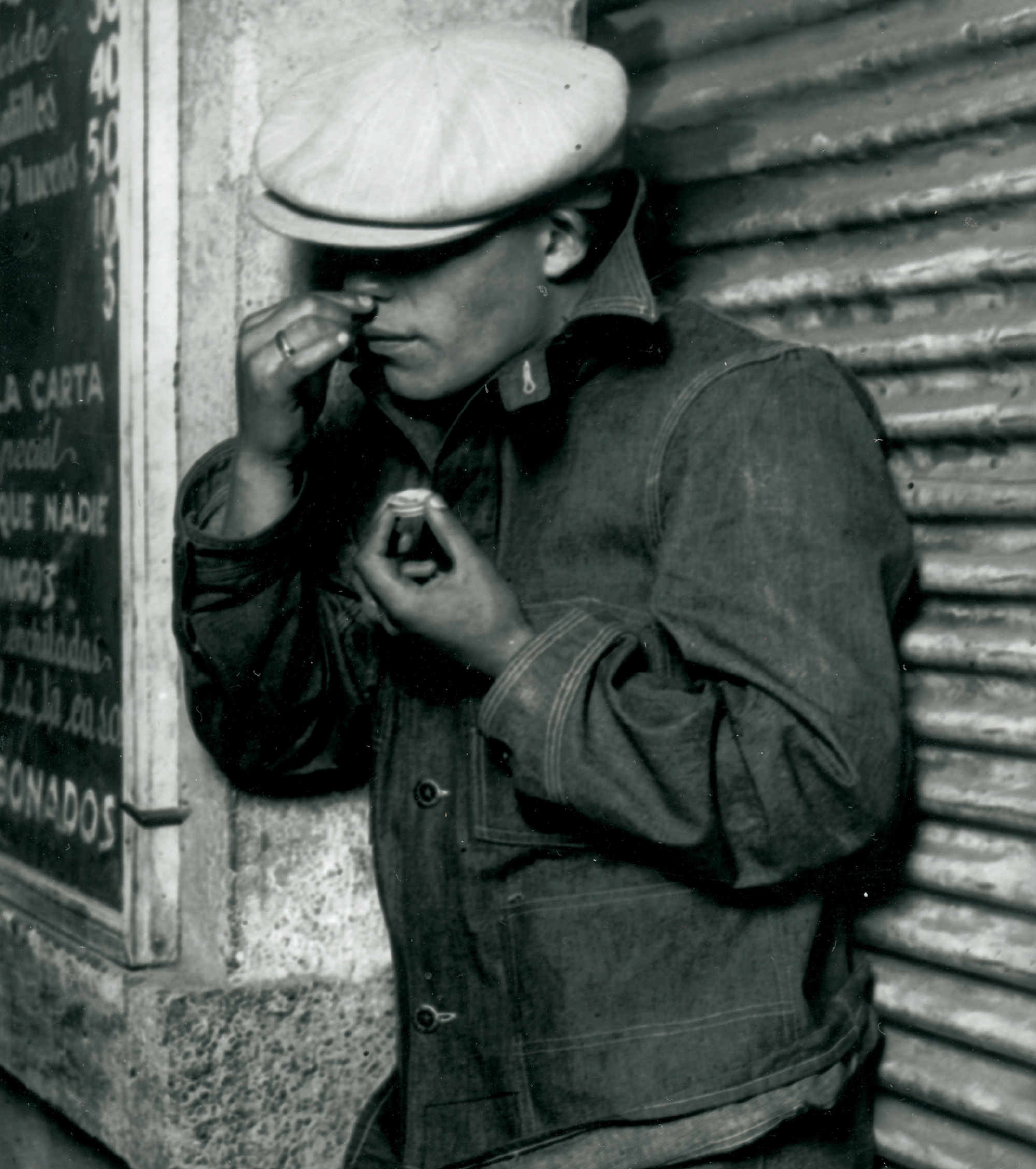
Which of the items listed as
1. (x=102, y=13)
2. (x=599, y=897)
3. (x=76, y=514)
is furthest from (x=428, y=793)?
(x=102, y=13)

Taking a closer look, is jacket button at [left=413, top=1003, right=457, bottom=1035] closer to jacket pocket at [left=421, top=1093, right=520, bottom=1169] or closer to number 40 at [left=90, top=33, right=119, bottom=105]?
jacket pocket at [left=421, top=1093, right=520, bottom=1169]

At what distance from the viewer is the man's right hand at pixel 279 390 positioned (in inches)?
86.4

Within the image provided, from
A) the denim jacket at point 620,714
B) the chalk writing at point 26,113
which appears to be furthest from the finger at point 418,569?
the chalk writing at point 26,113

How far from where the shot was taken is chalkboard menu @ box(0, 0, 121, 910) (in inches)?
117

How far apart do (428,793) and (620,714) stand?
458mm

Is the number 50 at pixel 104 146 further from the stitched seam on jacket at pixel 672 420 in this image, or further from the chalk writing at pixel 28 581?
the stitched seam on jacket at pixel 672 420

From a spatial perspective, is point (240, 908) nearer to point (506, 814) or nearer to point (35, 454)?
point (506, 814)

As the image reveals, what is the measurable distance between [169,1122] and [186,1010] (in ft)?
0.65

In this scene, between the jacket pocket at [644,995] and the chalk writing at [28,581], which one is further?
the chalk writing at [28,581]

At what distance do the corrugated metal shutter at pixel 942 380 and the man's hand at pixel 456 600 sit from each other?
0.74 m

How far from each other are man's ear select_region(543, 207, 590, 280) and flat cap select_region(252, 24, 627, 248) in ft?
0.26

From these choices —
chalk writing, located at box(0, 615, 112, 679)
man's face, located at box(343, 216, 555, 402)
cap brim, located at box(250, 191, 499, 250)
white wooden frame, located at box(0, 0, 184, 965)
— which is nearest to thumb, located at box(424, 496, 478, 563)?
man's face, located at box(343, 216, 555, 402)

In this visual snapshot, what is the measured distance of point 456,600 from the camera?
2.03 m

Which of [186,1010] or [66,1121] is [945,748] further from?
[66,1121]
